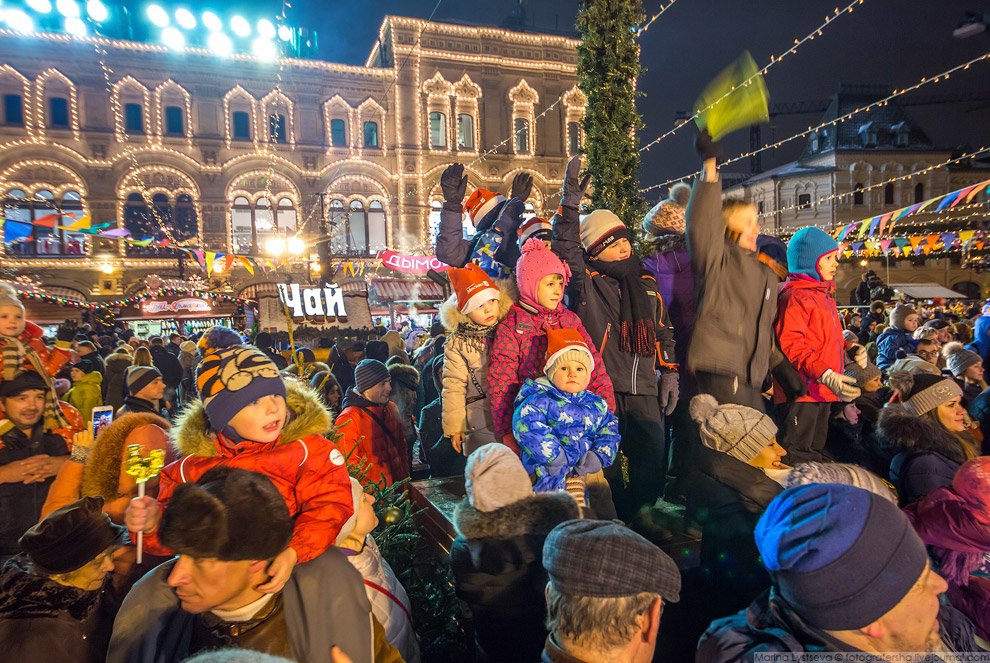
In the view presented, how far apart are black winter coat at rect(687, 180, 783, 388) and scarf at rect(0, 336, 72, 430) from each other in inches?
169

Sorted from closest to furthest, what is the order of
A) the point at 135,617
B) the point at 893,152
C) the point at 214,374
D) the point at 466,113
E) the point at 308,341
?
the point at 135,617, the point at 214,374, the point at 308,341, the point at 466,113, the point at 893,152

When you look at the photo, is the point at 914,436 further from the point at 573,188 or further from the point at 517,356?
the point at 573,188

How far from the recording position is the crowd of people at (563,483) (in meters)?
1.58

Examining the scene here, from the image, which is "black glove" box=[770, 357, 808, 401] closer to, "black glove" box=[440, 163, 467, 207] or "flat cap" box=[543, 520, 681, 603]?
"flat cap" box=[543, 520, 681, 603]

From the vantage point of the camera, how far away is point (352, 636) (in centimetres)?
182

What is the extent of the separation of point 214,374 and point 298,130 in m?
29.6

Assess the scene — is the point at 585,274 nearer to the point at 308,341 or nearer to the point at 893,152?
the point at 308,341

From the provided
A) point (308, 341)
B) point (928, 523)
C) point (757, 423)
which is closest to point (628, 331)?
point (757, 423)

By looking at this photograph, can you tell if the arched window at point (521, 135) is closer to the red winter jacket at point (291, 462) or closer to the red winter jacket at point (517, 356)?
the red winter jacket at point (517, 356)

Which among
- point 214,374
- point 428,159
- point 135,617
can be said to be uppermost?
point 428,159

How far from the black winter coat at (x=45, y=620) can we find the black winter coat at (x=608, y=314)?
316cm

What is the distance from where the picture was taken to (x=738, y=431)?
2650 mm

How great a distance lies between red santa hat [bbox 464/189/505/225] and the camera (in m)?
4.77

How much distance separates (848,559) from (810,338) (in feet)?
7.45
